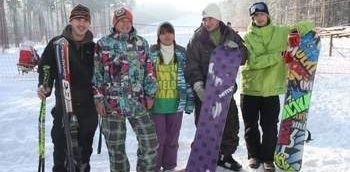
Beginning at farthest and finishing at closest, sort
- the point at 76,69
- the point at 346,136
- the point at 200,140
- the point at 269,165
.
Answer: the point at 346,136 → the point at 269,165 → the point at 200,140 → the point at 76,69

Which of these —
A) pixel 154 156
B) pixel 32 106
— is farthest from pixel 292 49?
pixel 32 106

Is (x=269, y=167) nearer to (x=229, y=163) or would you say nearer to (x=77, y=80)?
(x=229, y=163)

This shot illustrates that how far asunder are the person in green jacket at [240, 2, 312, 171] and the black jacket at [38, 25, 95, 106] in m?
1.55

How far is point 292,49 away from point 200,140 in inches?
49.4

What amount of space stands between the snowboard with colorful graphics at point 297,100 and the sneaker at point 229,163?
0.45 m

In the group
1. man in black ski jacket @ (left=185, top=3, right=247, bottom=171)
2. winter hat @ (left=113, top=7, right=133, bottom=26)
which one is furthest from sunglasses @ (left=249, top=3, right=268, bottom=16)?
winter hat @ (left=113, top=7, right=133, bottom=26)

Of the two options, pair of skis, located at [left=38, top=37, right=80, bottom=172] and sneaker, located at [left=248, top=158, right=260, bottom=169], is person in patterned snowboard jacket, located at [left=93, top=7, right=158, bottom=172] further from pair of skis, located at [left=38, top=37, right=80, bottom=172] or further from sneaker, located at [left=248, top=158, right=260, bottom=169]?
sneaker, located at [left=248, top=158, right=260, bottom=169]

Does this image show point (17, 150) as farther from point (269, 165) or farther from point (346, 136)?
point (346, 136)

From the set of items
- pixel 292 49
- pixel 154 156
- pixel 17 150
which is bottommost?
pixel 17 150

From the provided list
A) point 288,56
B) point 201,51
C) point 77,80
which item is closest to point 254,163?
point 288,56

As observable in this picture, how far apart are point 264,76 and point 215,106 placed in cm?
66

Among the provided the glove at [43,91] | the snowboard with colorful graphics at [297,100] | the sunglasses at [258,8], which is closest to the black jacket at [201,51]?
the sunglasses at [258,8]

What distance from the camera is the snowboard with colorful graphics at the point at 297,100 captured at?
14.9 feet

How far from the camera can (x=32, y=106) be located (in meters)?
9.52
